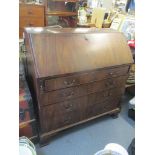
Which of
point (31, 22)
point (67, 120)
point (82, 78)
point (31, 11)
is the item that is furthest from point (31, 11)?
point (67, 120)

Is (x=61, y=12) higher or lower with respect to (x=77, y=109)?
higher

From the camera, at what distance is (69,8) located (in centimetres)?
314

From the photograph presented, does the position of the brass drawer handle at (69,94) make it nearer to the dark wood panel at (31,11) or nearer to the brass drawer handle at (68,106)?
the brass drawer handle at (68,106)

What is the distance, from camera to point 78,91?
155 cm

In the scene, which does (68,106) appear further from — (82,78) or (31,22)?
(31,22)

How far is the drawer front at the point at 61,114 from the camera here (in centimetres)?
149

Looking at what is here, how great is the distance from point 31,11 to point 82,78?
1.81 metres

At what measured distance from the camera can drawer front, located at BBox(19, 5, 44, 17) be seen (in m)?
A: 2.74

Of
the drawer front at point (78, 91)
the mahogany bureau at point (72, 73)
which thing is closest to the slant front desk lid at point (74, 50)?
the mahogany bureau at point (72, 73)

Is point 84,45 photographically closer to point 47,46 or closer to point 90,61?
point 90,61

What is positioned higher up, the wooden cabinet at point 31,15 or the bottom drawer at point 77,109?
the wooden cabinet at point 31,15

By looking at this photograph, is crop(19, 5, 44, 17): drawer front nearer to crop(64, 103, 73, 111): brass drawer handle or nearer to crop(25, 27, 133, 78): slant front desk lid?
crop(25, 27, 133, 78): slant front desk lid

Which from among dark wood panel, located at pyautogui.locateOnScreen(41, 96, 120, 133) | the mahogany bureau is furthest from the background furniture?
dark wood panel, located at pyautogui.locateOnScreen(41, 96, 120, 133)
